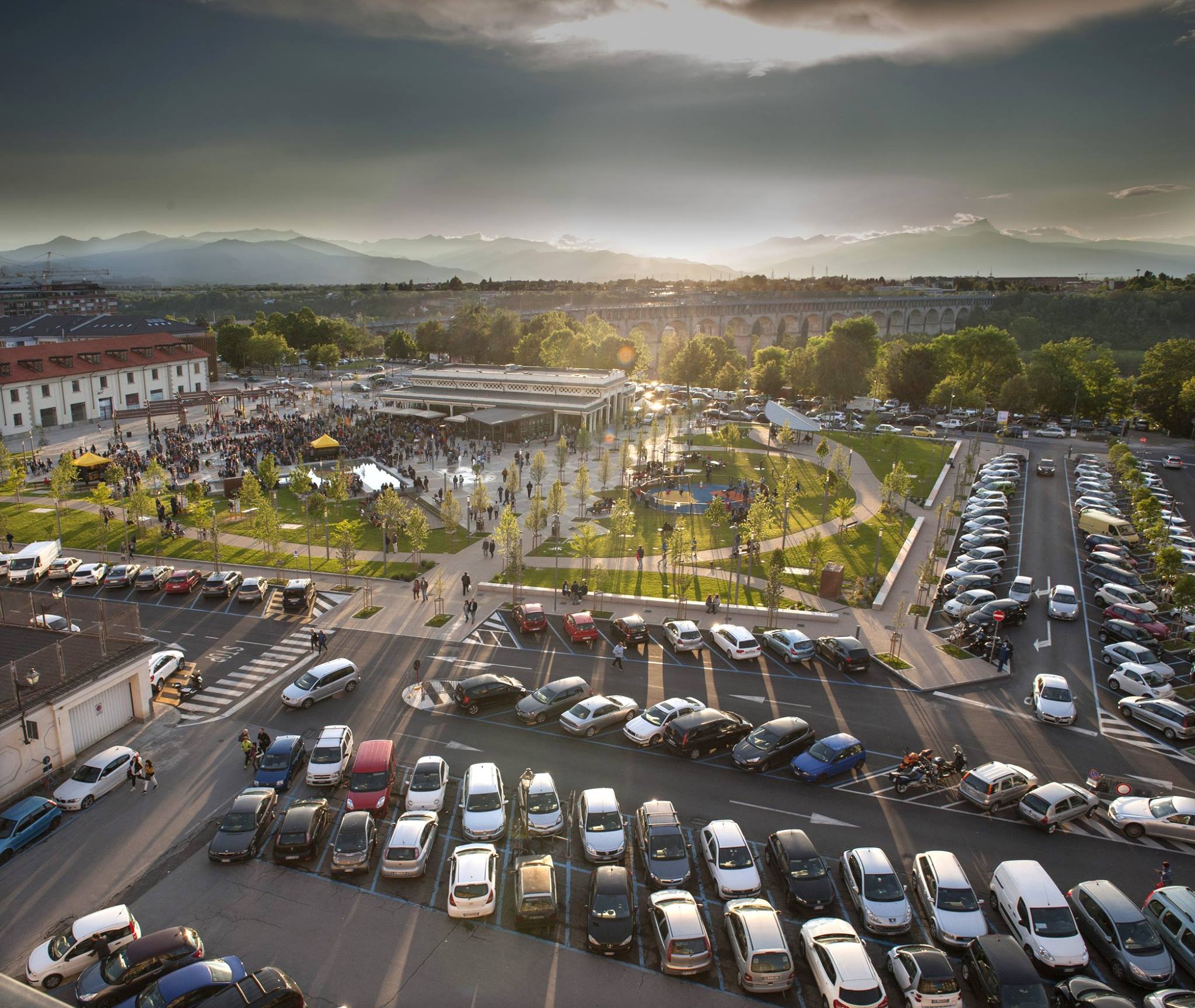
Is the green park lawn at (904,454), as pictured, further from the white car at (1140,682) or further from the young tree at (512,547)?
the young tree at (512,547)

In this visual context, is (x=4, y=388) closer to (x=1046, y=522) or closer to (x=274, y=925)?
(x=274, y=925)

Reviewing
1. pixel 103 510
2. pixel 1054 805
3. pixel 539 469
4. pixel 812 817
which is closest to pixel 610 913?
pixel 812 817

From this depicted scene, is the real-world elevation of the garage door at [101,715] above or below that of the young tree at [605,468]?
below

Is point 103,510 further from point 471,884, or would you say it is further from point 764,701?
point 764,701

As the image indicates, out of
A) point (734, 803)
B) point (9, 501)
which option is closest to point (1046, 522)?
point (734, 803)

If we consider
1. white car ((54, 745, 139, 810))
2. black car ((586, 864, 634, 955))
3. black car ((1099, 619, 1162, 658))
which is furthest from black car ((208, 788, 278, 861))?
black car ((1099, 619, 1162, 658))

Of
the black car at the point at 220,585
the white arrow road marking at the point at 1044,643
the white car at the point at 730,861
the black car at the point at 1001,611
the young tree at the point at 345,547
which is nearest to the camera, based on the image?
the white car at the point at 730,861

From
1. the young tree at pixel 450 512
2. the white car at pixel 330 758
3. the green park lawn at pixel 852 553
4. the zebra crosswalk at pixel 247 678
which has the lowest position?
the zebra crosswalk at pixel 247 678

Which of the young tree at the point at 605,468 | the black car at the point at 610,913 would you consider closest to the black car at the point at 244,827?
the black car at the point at 610,913
